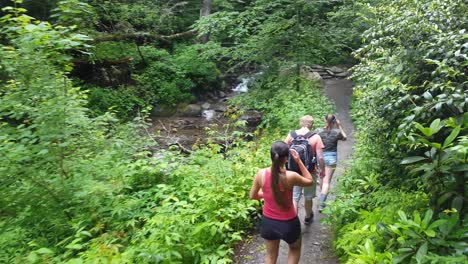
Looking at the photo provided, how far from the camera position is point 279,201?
3895 mm

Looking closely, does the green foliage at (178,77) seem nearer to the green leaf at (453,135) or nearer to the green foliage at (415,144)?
the green foliage at (415,144)

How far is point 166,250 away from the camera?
4359 millimetres

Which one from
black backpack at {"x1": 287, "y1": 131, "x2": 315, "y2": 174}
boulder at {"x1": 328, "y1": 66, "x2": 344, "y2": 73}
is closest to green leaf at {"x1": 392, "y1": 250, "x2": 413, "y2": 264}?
black backpack at {"x1": 287, "y1": 131, "x2": 315, "y2": 174}

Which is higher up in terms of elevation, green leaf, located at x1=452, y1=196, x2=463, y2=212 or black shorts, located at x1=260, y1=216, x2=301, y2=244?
green leaf, located at x1=452, y1=196, x2=463, y2=212

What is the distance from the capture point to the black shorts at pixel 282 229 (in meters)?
3.92

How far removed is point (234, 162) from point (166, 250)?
3067mm

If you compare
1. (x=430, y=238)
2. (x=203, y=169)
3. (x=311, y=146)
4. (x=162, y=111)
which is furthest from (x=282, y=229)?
(x=162, y=111)

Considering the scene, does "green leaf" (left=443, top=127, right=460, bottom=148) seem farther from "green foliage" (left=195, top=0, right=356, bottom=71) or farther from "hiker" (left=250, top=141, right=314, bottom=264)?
"green foliage" (left=195, top=0, right=356, bottom=71)

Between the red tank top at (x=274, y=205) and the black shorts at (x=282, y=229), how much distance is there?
53 mm

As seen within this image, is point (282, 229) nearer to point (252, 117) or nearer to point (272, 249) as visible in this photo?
point (272, 249)

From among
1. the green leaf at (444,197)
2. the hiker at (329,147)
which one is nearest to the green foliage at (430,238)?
the green leaf at (444,197)

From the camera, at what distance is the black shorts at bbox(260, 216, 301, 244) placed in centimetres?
392

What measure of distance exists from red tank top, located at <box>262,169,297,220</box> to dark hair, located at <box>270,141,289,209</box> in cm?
5

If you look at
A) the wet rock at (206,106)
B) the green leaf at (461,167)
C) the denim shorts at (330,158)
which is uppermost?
the green leaf at (461,167)
